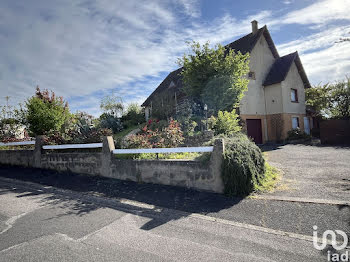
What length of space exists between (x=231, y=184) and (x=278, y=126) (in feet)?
45.9

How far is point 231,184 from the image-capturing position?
486 cm

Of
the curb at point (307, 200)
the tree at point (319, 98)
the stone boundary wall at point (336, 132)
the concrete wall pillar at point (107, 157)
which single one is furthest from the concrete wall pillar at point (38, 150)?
the tree at point (319, 98)

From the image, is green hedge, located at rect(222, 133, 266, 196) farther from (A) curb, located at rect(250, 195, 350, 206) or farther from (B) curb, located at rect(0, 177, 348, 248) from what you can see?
(B) curb, located at rect(0, 177, 348, 248)

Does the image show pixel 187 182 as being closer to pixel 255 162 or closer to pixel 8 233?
pixel 255 162

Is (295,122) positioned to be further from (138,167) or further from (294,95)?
(138,167)

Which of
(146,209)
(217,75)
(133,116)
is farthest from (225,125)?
(133,116)

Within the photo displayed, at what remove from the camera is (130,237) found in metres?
3.27

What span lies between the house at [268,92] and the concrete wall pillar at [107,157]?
933 centimetres

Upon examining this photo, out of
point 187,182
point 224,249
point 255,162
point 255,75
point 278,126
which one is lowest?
point 224,249

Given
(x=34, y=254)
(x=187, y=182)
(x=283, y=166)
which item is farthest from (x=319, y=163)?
(x=34, y=254)

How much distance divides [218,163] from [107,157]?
387 centimetres

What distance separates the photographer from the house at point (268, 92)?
1631 cm

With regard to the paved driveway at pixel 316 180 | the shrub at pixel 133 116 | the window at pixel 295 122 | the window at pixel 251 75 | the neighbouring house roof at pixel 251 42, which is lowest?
the paved driveway at pixel 316 180

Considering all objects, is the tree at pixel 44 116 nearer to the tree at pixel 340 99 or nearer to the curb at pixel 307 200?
the curb at pixel 307 200
